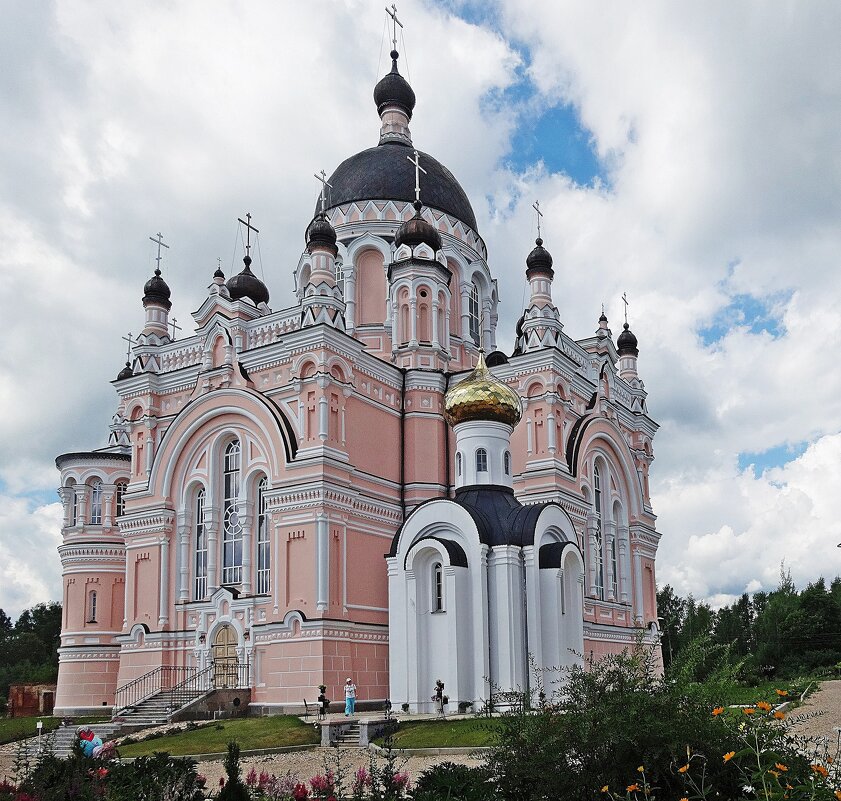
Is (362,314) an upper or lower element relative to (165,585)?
upper

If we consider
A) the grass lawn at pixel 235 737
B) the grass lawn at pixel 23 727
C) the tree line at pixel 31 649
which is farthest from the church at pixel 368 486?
the tree line at pixel 31 649

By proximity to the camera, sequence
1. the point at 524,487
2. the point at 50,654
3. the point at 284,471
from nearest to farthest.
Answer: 1. the point at 284,471
2. the point at 524,487
3. the point at 50,654

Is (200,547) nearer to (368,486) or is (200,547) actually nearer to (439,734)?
(368,486)

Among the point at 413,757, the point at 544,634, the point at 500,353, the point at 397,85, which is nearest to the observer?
the point at 413,757

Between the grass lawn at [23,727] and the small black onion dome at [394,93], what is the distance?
1946cm

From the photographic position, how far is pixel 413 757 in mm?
12727

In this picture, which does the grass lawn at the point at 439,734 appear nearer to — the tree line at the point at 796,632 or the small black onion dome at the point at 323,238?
the small black onion dome at the point at 323,238

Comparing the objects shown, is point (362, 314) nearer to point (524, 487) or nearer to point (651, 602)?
point (524, 487)

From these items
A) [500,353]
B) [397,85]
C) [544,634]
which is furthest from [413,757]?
[397,85]

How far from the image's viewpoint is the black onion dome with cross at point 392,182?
2677cm

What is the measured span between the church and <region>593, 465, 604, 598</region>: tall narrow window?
0.10 meters

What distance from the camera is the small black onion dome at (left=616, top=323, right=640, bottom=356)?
28.2 metres

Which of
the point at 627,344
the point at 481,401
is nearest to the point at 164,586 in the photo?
the point at 481,401

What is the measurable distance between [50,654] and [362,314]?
27645mm
